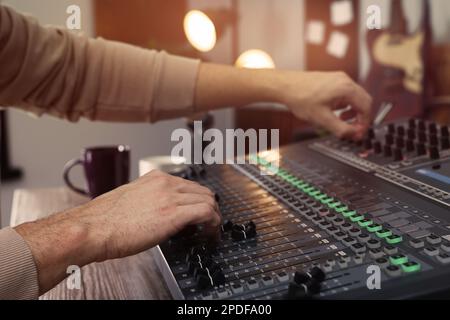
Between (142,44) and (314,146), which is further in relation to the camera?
(142,44)

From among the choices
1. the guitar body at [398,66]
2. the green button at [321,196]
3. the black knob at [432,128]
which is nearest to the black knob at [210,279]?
the green button at [321,196]

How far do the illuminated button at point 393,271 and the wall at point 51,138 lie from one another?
7.09 ft

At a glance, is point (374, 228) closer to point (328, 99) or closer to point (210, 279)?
point (210, 279)

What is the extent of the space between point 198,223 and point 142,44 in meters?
2.18

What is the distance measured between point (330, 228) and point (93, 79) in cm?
56

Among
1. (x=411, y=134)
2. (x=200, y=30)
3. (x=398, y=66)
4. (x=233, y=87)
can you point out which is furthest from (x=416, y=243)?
(x=398, y=66)

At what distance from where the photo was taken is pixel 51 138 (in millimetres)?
2578

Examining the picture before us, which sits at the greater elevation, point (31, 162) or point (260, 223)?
point (260, 223)

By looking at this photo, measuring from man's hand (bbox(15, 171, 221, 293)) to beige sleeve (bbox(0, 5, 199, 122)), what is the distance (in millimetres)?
430

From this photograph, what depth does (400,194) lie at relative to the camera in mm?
618

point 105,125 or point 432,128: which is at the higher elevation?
point 432,128

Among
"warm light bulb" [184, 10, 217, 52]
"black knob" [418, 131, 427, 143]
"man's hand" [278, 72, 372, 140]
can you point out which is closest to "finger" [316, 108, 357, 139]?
"man's hand" [278, 72, 372, 140]

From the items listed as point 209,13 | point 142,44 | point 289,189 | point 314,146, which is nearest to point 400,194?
point 289,189
